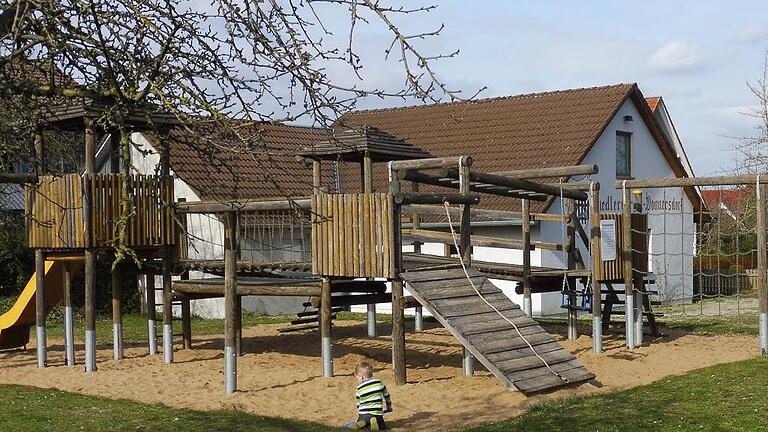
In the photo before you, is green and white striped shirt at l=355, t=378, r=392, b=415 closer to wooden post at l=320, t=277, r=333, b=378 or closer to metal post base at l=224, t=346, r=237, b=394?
metal post base at l=224, t=346, r=237, b=394

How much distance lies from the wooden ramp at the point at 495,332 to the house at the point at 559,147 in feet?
34.6

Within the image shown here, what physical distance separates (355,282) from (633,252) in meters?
4.58

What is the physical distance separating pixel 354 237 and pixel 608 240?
476 centimetres

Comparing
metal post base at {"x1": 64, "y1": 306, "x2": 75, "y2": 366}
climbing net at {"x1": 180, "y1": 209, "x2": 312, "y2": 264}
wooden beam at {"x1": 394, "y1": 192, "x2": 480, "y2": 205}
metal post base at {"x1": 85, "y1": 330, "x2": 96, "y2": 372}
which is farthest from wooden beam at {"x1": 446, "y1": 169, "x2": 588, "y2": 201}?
climbing net at {"x1": 180, "y1": 209, "x2": 312, "y2": 264}

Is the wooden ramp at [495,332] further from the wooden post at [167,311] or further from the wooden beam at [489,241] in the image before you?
the wooden post at [167,311]

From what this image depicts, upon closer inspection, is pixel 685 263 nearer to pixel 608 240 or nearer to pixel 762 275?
pixel 608 240

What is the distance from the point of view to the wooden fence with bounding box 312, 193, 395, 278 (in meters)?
12.9

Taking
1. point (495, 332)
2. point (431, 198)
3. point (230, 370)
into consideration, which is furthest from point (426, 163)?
point (230, 370)

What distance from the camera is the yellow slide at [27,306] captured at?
17.4m

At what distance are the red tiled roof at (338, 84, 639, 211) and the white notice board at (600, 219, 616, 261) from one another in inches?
288

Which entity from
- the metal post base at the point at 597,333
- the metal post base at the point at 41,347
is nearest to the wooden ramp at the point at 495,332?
the metal post base at the point at 597,333

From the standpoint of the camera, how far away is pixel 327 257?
45.2 ft

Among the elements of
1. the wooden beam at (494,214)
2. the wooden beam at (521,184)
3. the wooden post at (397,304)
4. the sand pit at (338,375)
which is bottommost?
the sand pit at (338,375)

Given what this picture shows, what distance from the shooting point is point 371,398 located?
1013 cm
